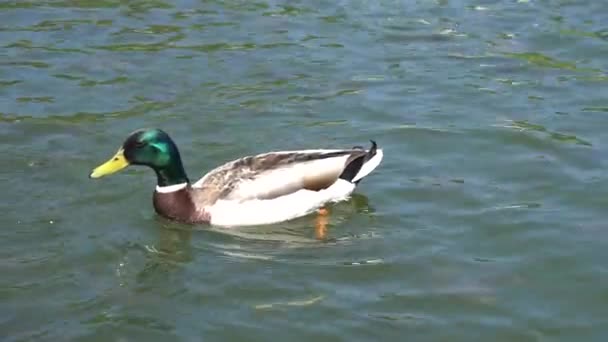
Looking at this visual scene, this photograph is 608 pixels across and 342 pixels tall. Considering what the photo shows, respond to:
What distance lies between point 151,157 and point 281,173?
4.00 ft

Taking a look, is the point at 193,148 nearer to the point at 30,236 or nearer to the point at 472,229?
the point at 30,236

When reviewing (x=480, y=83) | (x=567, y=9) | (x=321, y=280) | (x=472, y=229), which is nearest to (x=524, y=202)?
(x=472, y=229)

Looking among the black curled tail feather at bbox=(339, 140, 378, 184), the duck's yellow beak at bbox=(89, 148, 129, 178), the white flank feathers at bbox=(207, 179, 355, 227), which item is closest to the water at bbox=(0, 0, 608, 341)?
the white flank feathers at bbox=(207, 179, 355, 227)

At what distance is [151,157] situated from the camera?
11.0 metres

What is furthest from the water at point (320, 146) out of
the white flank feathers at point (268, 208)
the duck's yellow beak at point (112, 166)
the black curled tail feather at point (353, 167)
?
the duck's yellow beak at point (112, 166)

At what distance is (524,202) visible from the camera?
1100cm

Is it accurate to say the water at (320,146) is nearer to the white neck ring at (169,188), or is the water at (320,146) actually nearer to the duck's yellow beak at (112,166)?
the white neck ring at (169,188)

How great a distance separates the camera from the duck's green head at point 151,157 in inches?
426

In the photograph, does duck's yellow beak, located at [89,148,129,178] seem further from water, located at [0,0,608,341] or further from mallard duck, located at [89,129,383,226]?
water, located at [0,0,608,341]

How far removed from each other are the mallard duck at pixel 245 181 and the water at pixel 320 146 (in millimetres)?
176

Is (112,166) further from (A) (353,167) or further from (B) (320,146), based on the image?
(B) (320,146)

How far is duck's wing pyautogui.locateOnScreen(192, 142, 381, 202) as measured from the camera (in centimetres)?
1099

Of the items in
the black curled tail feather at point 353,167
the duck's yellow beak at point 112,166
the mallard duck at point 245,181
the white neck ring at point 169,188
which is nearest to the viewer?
the duck's yellow beak at point 112,166

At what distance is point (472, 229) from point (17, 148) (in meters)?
4.94
